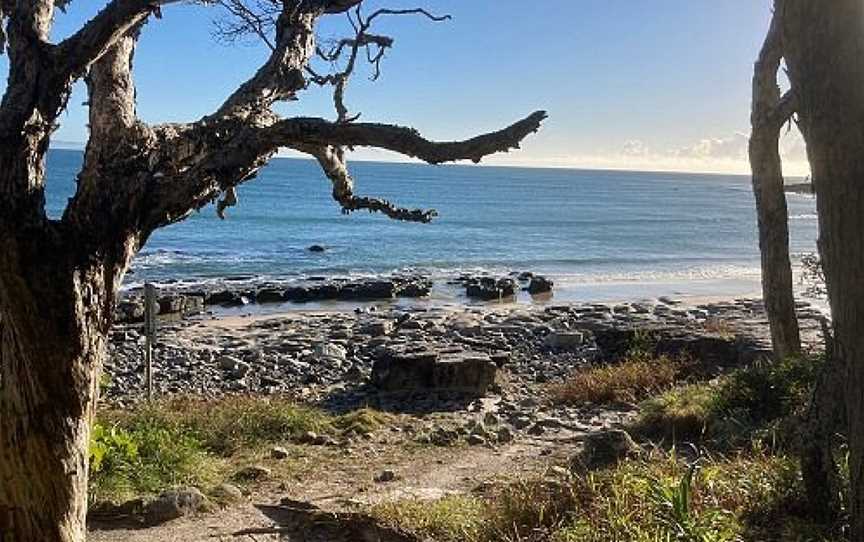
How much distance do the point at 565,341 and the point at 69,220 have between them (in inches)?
666

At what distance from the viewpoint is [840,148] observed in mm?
3480

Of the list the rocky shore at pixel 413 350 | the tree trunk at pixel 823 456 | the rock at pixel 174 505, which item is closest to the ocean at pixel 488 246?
the rocky shore at pixel 413 350

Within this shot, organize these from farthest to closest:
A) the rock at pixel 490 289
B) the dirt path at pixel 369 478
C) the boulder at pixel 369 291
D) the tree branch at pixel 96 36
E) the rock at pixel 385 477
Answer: the rock at pixel 490 289
the boulder at pixel 369 291
the rock at pixel 385 477
the dirt path at pixel 369 478
the tree branch at pixel 96 36

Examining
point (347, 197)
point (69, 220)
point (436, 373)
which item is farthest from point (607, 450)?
point (436, 373)

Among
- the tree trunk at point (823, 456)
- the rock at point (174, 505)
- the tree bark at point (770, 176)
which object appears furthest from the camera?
the tree bark at point (770, 176)

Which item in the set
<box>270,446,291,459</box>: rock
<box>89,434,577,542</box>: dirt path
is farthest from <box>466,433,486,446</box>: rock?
<box>270,446,291,459</box>: rock

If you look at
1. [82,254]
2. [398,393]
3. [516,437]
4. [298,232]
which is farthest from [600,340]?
[298,232]

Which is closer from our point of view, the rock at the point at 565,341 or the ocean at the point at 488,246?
the rock at the point at 565,341

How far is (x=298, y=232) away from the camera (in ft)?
202

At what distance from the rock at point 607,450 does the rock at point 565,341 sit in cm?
1193

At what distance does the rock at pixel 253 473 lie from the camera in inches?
357

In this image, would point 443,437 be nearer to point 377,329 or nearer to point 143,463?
point 143,463

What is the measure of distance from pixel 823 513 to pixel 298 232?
57.4 m

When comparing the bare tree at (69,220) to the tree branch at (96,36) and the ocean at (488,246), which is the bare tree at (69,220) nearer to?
the tree branch at (96,36)
